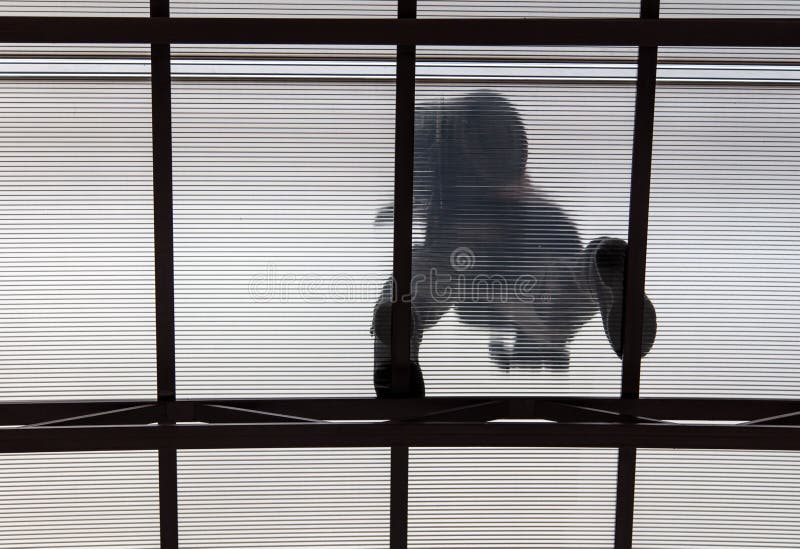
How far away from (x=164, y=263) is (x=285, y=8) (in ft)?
7.90

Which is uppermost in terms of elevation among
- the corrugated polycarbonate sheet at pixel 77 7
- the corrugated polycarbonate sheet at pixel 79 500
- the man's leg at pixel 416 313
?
the corrugated polycarbonate sheet at pixel 77 7

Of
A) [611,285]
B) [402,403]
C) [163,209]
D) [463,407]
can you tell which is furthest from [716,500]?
[163,209]

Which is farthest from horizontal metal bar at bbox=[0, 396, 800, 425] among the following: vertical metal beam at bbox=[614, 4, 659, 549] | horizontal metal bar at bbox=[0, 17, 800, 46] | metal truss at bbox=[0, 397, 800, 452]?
horizontal metal bar at bbox=[0, 17, 800, 46]

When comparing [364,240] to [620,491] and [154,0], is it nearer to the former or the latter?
[154,0]

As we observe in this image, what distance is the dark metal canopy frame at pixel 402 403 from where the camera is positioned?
5.51 meters

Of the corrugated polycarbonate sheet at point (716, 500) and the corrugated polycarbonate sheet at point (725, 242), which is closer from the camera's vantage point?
the corrugated polycarbonate sheet at point (725, 242)

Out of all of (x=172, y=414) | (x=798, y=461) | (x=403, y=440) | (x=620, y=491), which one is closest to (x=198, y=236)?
(x=172, y=414)

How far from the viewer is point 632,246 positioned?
6230mm

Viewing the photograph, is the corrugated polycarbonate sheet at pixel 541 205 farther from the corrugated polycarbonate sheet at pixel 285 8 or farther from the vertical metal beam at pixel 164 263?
the vertical metal beam at pixel 164 263

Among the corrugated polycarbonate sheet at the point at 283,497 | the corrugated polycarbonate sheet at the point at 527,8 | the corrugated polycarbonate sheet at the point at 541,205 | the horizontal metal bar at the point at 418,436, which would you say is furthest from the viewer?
the corrugated polycarbonate sheet at the point at 283,497

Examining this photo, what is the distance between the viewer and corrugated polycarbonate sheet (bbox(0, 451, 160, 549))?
655cm

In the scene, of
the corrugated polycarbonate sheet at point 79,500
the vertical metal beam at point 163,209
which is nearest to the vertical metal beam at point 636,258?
the vertical metal beam at point 163,209

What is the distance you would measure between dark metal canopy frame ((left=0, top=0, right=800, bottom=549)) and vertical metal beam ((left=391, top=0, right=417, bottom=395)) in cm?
1

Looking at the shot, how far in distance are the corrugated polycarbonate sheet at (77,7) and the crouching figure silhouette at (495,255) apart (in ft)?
8.32
